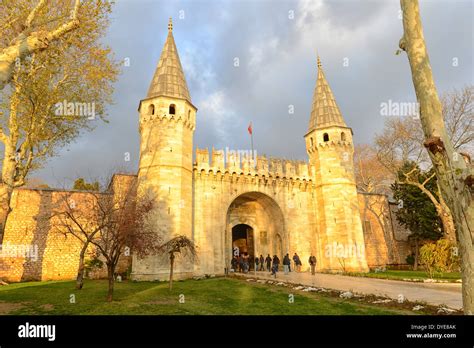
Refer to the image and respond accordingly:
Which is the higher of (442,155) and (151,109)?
(151,109)

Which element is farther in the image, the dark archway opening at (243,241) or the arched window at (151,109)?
the dark archway opening at (243,241)

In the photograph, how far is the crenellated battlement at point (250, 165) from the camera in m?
21.6

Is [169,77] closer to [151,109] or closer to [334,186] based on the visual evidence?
[151,109]

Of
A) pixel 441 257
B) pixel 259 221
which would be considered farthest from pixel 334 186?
pixel 441 257

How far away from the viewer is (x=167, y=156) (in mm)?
18969

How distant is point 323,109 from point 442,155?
2125cm

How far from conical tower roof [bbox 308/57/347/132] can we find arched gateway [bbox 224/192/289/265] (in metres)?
7.66

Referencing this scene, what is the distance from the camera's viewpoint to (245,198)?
2456 cm

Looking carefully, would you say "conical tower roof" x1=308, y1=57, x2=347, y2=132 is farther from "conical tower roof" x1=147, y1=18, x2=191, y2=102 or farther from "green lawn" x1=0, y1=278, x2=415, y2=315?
"green lawn" x1=0, y1=278, x2=415, y2=315

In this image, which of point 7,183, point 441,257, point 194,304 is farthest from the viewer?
point 441,257

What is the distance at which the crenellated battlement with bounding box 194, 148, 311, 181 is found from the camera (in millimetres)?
21625

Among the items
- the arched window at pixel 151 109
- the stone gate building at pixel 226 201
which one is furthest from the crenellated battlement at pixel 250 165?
the arched window at pixel 151 109

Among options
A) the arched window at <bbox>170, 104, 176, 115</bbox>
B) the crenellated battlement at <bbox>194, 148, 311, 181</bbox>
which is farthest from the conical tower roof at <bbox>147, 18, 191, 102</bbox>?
the crenellated battlement at <bbox>194, 148, 311, 181</bbox>

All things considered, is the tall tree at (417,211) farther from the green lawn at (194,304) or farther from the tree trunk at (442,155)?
the tree trunk at (442,155)
